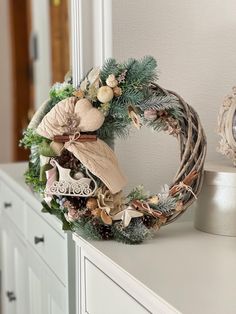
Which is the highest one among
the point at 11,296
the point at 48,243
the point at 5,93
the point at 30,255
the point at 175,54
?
the point at 175,54

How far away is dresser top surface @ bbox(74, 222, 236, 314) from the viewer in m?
0.68

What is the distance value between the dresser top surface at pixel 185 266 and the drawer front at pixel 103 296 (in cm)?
4

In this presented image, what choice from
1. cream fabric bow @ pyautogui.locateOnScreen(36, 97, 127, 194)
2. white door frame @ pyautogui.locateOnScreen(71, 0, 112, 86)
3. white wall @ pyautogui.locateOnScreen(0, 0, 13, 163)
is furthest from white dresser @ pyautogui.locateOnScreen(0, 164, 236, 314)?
white wall @ pyautogui.locateOnScreen(0, 0, 13, 163)

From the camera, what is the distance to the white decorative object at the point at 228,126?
102cm

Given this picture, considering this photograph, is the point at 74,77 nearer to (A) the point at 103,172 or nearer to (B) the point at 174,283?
(A) the point at 103,172

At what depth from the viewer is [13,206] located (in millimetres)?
1702

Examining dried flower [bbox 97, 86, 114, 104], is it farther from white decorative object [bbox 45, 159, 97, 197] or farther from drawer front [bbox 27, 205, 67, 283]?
drawer front [bbox 27, 205, 67, 283]

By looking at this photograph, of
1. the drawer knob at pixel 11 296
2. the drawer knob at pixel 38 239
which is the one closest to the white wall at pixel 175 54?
the drawer knob at pixel 38 239

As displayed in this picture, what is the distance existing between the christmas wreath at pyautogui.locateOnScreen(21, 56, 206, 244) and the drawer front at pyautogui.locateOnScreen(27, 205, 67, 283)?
257 mm

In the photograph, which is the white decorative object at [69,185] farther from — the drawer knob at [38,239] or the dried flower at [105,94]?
the drawer knob at [38,239]

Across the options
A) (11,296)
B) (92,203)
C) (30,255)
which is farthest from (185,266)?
(11,296)

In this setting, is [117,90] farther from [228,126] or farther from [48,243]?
[48,243]

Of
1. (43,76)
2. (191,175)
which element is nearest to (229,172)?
(191,175)

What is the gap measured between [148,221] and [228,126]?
0.24 m
